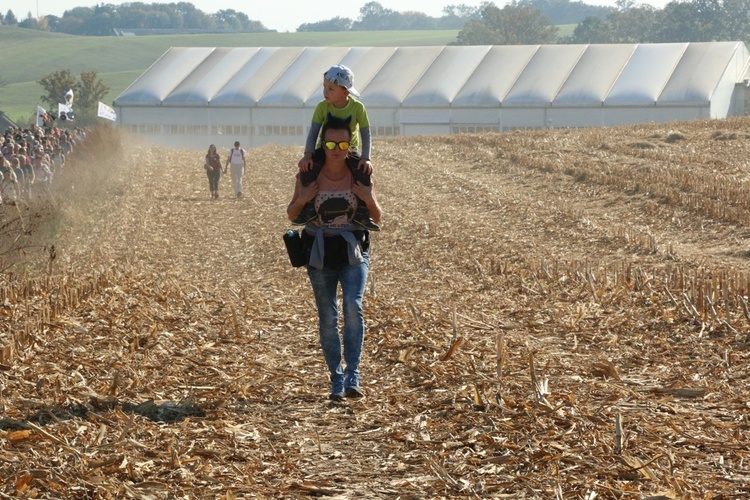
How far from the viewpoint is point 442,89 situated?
5650 cm

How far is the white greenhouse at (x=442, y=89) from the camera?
53375 mm

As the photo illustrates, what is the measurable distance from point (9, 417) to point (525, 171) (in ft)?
78.7

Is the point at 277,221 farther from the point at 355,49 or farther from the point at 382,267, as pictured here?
the point at 355,49

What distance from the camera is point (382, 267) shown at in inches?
597

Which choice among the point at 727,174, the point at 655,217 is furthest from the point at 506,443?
the point at 727,174

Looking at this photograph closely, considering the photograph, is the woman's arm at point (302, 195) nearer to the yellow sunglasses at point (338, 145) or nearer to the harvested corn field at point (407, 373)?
the yellow sunglasses at point (338, 145)

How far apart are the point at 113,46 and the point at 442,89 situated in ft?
338

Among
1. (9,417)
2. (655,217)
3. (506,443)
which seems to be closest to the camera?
(506,443)

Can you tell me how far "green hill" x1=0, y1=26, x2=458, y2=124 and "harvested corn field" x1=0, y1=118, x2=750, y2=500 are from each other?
351 ft

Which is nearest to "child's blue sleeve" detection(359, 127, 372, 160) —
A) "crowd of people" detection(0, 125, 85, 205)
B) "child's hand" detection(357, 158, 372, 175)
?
"child's hand" detection(357, 158, 372, 175)

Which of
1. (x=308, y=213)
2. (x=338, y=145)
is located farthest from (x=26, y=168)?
(x=338, y=145)

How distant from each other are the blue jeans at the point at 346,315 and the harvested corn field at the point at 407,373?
9.2 inches

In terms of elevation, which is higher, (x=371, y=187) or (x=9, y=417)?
(x=371, y=187)

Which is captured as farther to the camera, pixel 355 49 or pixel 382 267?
pixel 355 49
